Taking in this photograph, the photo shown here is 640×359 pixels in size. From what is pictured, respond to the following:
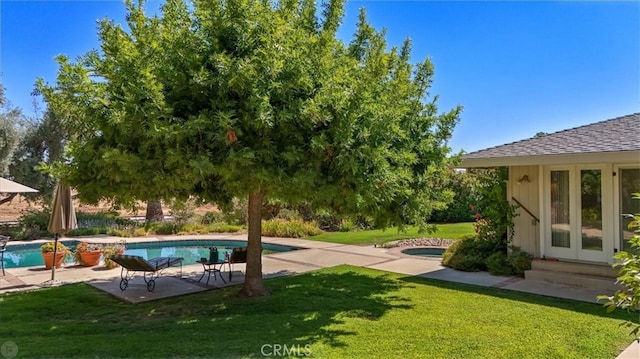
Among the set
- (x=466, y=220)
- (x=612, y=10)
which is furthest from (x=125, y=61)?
(x=466, y=220)

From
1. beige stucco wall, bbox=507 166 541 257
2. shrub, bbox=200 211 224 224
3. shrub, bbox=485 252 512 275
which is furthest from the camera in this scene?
shrub, bbox=200 211 224 224

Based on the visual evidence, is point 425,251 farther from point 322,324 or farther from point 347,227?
point 322,324

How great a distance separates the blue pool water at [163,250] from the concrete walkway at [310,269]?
3099 millimetres

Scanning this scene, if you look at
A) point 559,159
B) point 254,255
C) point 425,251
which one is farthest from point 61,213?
point 425,251

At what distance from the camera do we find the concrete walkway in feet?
29.6

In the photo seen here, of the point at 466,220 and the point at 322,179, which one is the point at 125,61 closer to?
the point at 322,179

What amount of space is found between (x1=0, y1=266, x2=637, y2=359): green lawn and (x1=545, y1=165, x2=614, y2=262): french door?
8.25 feet

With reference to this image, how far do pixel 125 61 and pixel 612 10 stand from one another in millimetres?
9932

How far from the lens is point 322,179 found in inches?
261

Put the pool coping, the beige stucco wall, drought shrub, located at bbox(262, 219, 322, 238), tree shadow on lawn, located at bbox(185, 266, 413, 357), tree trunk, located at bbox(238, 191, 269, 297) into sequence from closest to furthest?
tree shadow on lawn, located at bbox(185, 266, 413, 357), tree trunk, located at bbox(238, 191, 269, 297), the beige stucco wall, the pool coping, drought shrub, located at bbox(262, 219, 322, 238)

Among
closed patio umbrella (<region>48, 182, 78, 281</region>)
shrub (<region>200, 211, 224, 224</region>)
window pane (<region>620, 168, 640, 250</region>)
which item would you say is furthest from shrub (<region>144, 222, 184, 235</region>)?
window pane (<region>620, 168, 640, 250</region>)

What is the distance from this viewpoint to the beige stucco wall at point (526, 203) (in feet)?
35.8

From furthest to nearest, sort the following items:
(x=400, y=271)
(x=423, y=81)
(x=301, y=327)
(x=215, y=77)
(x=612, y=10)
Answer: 1. (x=400, y=271)
2. (x=423, y=81)
3. (x=612, y=10)
4. (x=301, y=327)
5. (x=215, y=77)

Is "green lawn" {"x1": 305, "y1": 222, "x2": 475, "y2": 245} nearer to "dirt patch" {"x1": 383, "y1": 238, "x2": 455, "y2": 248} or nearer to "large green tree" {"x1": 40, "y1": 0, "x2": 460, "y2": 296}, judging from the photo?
"dirt patch" {"x1": 383, "y1": 238, "x2": 455, "y2": 248}
